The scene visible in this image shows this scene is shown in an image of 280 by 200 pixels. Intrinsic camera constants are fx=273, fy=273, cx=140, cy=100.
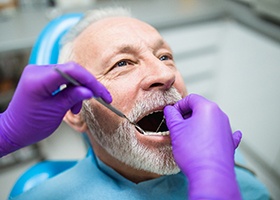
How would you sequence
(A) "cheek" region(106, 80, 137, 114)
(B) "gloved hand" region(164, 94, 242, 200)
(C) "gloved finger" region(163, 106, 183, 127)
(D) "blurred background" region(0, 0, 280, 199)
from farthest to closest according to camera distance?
(D) "blurred background" region(0, 0, 280, 199) < (A) "cheek" region(106, 80, 137, 114) < (C) "gloved finger" region(163, 106, 183, 127) < (B) "gloved hand" region(164, 94, 242, 200)

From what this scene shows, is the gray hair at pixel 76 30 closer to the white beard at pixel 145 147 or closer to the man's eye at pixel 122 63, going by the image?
the man's eye at pixel 122 63

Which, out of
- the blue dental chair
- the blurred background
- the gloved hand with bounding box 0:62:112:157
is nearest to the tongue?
the gloved hand with bounding box 0:62:112:157

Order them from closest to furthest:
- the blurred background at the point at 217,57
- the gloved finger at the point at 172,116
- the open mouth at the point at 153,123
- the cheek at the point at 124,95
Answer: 1. the gloved finger at the point at 172,116
2. the cheek at the point at 124,95
3. the open mouth at the point at 153,123
4. the blurred background at the point at 217,57

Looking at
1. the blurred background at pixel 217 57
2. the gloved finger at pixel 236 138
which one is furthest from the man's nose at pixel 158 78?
the blurred background at pixel 217 57

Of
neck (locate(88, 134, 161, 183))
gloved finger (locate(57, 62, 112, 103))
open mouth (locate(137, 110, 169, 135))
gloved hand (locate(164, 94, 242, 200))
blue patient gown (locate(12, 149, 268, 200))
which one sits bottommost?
blue patient gown (locate(12, 149, 268, 200))

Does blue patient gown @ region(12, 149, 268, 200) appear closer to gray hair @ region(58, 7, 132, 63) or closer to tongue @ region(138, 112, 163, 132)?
tongue @ region(138, 112, 163, 132)

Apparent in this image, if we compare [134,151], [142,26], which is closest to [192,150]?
[134,151]

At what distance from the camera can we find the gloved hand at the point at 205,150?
56cm

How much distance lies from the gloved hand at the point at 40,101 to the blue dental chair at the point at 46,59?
337 mm

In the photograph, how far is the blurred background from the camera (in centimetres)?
176

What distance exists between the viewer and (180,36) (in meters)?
1.97

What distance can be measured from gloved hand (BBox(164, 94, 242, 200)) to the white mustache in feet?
0.26

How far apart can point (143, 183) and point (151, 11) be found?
1.41m

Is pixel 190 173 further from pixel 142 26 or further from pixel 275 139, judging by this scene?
pixel 275 139
